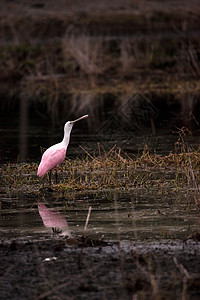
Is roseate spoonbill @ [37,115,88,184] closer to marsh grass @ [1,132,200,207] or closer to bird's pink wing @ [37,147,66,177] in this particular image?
bird's pink wing @ [37,147,66,177]

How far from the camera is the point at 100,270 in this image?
6.50 m

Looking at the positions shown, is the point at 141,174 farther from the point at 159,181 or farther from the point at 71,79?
the point at 71,79

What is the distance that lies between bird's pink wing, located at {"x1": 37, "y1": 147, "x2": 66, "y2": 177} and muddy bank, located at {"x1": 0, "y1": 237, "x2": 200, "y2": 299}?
3248 mm

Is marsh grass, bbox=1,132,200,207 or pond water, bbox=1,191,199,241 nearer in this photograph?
pond water, bbox=1,191,199,241

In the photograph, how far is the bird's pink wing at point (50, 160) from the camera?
1069 centimetres

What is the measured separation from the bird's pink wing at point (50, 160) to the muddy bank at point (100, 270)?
3.25 metres

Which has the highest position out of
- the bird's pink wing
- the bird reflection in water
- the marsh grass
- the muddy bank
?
the muddy bank

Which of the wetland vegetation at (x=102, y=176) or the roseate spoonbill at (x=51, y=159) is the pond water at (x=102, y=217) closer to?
the wetland vegetation at (x=102, y=176)

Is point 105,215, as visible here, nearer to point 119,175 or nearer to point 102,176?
point 102,176

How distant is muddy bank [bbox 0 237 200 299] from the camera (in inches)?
236

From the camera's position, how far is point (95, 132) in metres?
17.0

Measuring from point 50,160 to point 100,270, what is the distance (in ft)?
14.5

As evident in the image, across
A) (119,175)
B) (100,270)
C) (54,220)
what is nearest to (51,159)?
(119,175)

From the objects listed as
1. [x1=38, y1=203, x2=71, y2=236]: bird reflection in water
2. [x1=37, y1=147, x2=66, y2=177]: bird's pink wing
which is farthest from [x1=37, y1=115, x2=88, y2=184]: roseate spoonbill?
[x1=38, y1=203, x2=71, y2=236]: bird reflection in water
